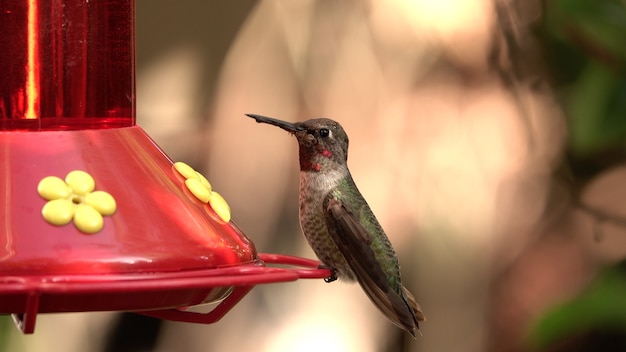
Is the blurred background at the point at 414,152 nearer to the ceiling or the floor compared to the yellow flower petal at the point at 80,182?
nearer to the floor

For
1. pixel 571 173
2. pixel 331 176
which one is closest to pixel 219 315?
pixel 331 176

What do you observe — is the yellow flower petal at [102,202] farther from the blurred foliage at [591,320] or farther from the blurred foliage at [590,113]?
the blurred foliage at [591,320]

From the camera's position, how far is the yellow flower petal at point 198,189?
2930 millimetres

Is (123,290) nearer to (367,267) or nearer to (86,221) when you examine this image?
(86,221)

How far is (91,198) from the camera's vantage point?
102 inches

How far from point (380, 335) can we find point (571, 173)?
1.16 meters

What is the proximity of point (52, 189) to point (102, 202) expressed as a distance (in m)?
0.10

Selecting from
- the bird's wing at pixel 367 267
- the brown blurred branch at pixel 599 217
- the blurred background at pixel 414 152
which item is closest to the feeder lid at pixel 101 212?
the bird's wing at pixel 367 267

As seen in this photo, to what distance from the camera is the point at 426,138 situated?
238 inches

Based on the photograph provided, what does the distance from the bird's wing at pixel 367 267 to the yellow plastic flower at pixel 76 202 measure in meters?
1.43

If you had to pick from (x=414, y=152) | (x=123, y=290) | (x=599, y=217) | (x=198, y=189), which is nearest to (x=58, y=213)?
(x=123, y=290)

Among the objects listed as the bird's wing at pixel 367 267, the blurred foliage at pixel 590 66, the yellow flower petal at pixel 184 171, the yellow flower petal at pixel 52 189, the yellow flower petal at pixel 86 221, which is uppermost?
the yellow flower petal at pixel 52 189

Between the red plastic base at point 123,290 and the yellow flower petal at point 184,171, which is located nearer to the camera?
the red plastic base at point 123,290

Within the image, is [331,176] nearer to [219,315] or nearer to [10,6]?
[219,315]
